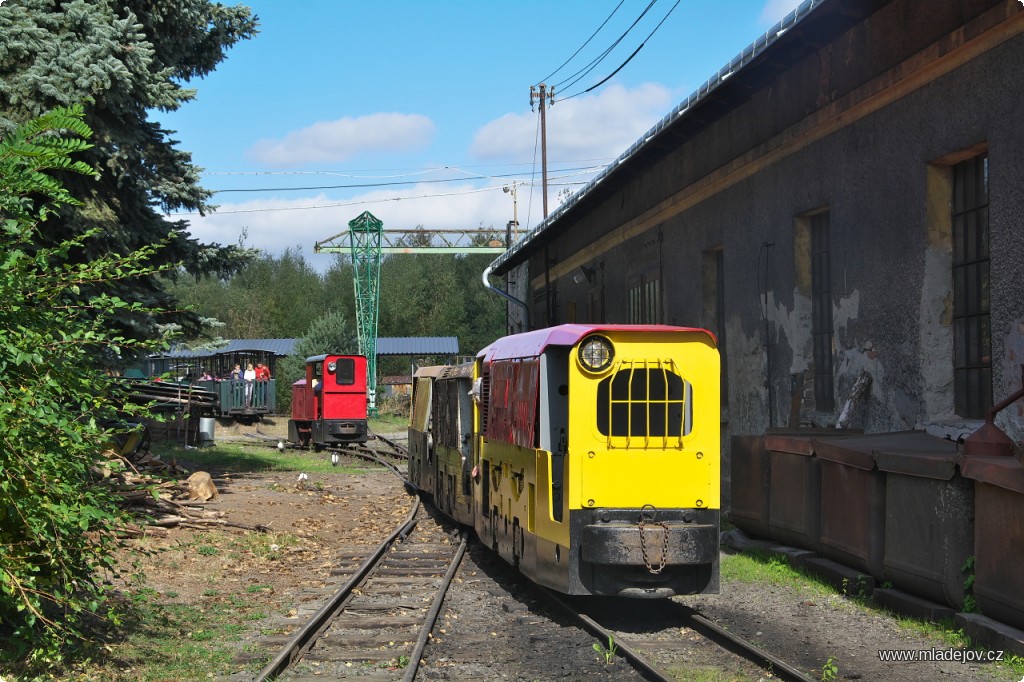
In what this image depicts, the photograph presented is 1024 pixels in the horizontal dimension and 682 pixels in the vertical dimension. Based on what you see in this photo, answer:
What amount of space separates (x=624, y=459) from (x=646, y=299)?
11.6 metres

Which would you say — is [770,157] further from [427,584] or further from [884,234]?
[427,584]

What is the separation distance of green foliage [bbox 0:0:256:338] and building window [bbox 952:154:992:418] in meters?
9.57

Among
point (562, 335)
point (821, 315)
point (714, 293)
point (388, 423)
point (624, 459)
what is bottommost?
point (388, 423)

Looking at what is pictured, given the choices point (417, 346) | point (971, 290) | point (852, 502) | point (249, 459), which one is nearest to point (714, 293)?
point (971, 290)

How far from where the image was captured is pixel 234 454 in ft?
92.2

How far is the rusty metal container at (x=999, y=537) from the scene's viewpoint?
7.58 m

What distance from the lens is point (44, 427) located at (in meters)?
6.76

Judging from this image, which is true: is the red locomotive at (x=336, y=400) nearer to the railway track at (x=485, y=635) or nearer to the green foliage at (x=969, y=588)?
the railway track at (x=485, y=635)

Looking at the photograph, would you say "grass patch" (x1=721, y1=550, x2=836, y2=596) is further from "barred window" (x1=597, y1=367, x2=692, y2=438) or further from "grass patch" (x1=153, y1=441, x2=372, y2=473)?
"grass patch" (x1=153, y1=441, x2=372, y2=473)

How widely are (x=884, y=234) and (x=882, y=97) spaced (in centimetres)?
154

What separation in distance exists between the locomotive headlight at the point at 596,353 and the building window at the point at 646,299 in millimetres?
10332

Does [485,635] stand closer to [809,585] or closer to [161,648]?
[161,648]

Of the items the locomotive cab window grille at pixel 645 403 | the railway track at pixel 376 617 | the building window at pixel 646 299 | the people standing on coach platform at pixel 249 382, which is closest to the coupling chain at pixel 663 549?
the locomotive cab window grille at pixel 645 403

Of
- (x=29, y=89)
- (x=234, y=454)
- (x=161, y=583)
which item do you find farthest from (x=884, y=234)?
(x=234, y=454)
